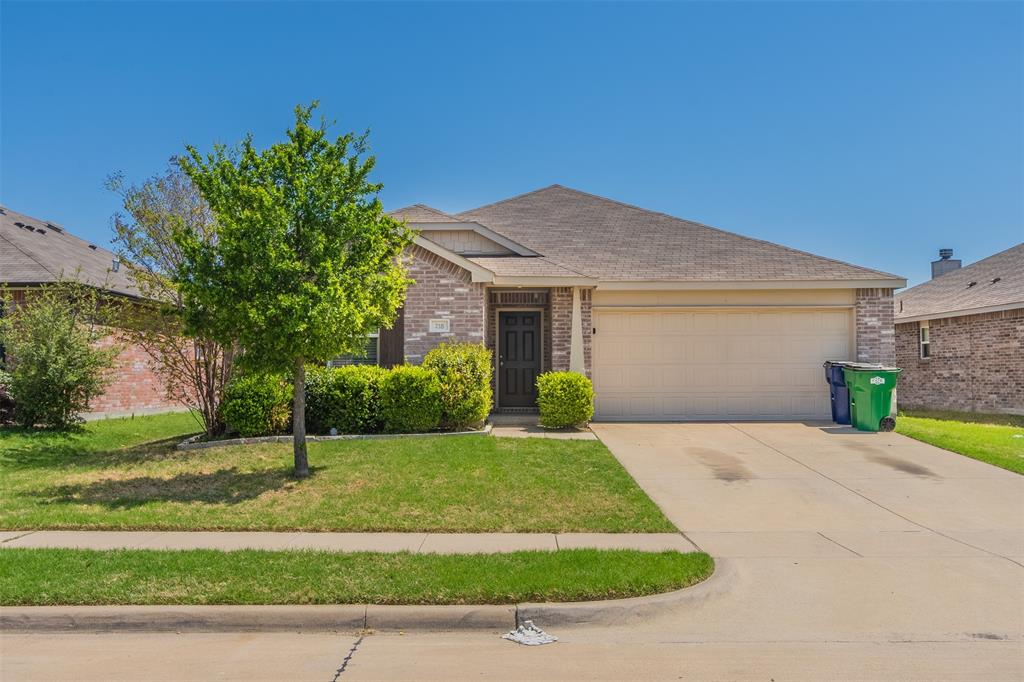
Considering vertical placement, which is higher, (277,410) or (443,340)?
(443,340)

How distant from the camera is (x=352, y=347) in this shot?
9.01 metres

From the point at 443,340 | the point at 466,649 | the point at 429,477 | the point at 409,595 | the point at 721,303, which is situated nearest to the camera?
the point at 466,649

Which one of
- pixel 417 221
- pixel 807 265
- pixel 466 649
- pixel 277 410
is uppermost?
pixel 417 221

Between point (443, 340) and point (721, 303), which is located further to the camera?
→ point (721, 303)

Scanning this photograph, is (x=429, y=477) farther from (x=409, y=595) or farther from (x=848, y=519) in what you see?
(x=848, y=519)

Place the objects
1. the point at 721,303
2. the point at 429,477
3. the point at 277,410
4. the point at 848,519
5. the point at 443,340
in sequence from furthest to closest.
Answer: the point at 721,303, the point at 443,340, the point at 277,410, the point at 429,477, the point at 848,519

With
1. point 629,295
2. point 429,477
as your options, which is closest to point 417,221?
point 629,295

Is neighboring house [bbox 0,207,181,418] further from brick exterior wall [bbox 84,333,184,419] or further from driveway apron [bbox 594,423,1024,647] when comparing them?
driveway apron [bbox 594,423,1024,647]

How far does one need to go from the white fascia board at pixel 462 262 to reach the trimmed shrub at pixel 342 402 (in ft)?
9.43

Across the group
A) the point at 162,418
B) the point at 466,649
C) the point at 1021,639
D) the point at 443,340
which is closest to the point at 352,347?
the point at 443,340

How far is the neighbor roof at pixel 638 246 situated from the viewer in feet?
46.6

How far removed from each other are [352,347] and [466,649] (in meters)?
5.46

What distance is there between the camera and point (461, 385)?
11570mm

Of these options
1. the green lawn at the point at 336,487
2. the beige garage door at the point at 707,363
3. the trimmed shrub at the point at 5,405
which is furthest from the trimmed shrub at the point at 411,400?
the trimmed shrub at the point at 5,405
